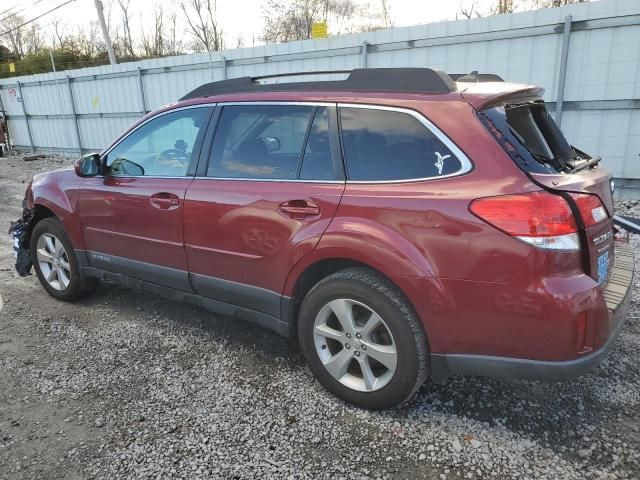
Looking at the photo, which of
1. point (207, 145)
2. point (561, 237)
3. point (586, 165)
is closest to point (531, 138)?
point (586, 165)

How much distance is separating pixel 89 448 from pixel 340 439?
Result: 128cm

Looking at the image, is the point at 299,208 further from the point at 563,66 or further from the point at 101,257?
the point at 563,66

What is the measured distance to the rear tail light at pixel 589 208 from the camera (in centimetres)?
217

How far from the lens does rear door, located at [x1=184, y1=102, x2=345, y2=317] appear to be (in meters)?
2.69

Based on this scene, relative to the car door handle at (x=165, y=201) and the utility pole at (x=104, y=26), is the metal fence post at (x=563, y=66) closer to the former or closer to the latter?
the car door handle at (x=165, y=201)

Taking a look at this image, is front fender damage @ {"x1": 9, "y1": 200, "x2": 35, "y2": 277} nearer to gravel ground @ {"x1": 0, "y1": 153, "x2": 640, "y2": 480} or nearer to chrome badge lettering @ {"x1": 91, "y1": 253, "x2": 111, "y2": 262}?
chrome badge lettering @ {"x1": 91, "y1": 253, "x2": 111, "y2": 262}

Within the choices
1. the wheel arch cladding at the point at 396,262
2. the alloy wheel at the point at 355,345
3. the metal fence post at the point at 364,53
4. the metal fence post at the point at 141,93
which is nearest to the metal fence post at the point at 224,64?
the metal fence post at the point at 141,93

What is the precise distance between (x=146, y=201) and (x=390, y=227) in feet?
6.33

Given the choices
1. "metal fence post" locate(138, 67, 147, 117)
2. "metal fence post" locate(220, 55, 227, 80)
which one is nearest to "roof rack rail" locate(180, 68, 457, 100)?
"metal fence post" locate(220, 55, 227, 80)

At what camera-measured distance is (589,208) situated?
223cm

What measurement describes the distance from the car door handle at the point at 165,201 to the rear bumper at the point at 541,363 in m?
1.96

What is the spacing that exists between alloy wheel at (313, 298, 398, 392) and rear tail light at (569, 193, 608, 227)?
1057mm

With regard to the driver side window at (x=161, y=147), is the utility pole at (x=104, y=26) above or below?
above

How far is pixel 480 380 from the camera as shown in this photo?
293 cm
